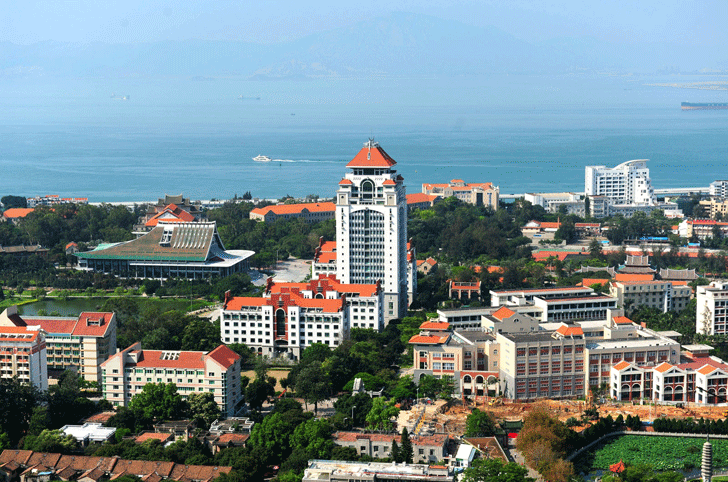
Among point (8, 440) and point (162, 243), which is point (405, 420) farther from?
point (162, 243)

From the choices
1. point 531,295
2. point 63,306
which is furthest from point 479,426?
point 63,306

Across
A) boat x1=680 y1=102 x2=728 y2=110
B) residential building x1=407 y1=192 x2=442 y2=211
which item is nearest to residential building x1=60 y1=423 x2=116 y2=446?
residential building x1=407 y1=192 x2=442 y2=211

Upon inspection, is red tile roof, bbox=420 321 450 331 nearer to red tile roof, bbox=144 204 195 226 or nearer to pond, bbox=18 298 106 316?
pond, bbox=18 298 106 316

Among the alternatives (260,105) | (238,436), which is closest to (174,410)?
(238,436)

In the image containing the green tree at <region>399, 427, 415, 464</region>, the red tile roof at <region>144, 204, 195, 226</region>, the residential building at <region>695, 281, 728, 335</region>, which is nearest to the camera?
the green tree at <region>399, 427, 415, 464</region>

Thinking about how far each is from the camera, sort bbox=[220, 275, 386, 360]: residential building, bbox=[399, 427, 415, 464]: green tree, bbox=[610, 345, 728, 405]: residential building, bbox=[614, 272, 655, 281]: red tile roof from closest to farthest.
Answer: bbox=[399, 427, 415, 464]: green tree
bbox=[610, 345, 728, 405]: residential building
bbox=[220, 275, 386, 360]: residential building
bbox=[614, 272, 655, 281]: red tile roof
